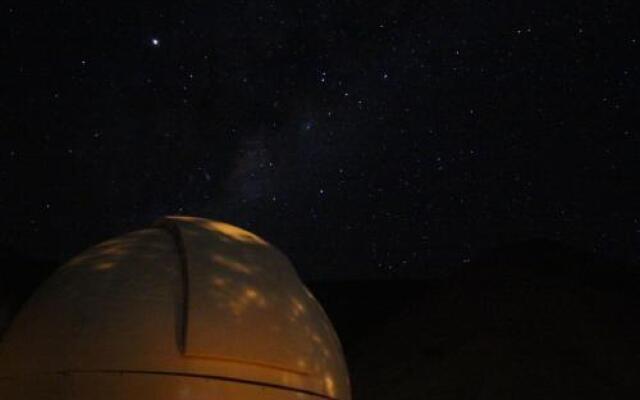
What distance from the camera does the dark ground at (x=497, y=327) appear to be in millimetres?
8859

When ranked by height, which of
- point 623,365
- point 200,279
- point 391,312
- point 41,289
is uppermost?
point 200,279

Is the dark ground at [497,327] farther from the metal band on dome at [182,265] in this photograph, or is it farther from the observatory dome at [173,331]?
the metal band on dome at [182,265]

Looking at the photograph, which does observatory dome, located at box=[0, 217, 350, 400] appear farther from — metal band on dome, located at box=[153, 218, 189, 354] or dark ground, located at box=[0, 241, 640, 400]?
dark ground, located at box=[0, 241, 640, 400]

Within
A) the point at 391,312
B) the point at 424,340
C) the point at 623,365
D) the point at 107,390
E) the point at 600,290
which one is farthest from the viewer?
the point at 391,312

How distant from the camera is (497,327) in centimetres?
1048

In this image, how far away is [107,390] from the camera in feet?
11.2

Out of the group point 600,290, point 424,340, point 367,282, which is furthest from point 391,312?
point 600,290

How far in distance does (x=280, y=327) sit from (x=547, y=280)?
9771 mm

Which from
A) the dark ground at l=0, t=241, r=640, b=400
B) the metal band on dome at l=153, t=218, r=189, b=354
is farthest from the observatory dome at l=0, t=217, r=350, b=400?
the dark ground at l=0, t=241, r=640, b=400

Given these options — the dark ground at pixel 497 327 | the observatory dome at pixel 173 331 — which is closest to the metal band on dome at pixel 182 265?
the observatory dome at pixel 173 331

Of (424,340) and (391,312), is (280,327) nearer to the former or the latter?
(424,340)

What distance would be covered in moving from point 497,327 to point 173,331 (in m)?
8.16

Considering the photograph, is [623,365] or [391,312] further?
[391,312]

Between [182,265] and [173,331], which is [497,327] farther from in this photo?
[173,331]
